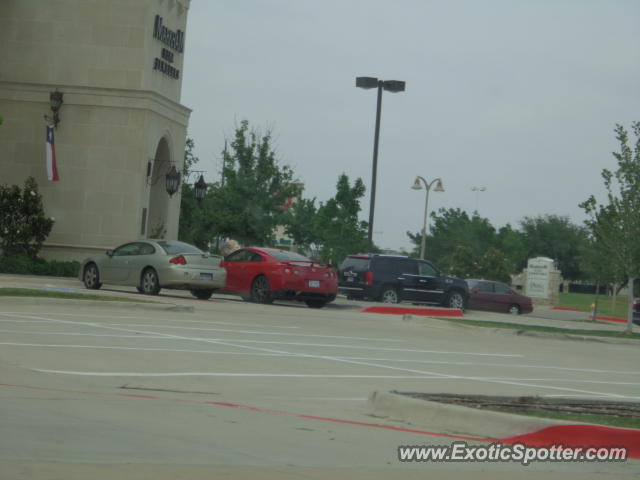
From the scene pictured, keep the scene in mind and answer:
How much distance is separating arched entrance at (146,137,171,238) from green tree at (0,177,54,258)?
5.55 metres

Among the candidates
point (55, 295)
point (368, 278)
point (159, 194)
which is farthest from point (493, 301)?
point (55, 295)

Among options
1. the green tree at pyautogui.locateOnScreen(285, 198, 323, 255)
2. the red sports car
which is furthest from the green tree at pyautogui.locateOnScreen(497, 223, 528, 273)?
the red sports car

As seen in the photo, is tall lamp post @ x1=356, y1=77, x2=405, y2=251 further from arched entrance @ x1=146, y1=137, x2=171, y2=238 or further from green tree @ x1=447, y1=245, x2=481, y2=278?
green tree @ x1=447, y1=245, x2=481, y2=278

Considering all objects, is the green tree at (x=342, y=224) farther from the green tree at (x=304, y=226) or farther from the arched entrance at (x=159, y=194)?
the arched entrance at (x=159, y=194)

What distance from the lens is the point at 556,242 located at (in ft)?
380

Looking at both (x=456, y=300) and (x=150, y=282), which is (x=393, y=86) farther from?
(x=150, y=282)

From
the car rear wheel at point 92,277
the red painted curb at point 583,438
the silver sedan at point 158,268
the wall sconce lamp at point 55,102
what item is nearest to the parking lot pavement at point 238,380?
the red painted curb at point 583,438

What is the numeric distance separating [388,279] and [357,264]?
1.16 meters

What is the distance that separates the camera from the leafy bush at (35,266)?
1264 inches

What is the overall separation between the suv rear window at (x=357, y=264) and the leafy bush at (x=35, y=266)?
880 cm

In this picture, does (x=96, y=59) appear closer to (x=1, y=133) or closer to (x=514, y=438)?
(x=1, y=133)

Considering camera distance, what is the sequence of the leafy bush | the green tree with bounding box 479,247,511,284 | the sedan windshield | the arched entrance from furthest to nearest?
1. the green tree with bounding box 479,247,511,284
2. the arched entrance
3. the leafy bush
4. the sedan windshield

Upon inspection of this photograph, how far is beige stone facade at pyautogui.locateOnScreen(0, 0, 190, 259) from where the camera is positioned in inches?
1369

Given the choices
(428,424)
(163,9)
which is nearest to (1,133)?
(163,9)
